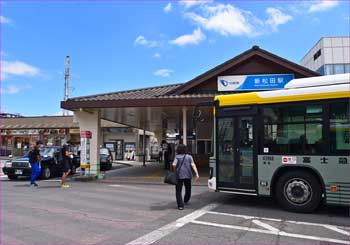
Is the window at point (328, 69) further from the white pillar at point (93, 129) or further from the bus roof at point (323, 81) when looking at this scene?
the bus roof at point (323, 81)

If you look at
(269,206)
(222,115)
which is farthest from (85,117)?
(269,206)

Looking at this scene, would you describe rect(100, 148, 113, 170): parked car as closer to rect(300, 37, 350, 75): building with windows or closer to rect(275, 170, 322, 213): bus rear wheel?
rect(275, 170, 322, 213): bus rear wheel

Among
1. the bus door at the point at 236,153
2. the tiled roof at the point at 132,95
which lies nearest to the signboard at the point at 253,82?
the tiled roof at the point at 132,95

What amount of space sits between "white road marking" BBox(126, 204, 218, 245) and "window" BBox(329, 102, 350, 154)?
11.1 ft

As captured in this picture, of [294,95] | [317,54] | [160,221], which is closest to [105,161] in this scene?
[160,221]

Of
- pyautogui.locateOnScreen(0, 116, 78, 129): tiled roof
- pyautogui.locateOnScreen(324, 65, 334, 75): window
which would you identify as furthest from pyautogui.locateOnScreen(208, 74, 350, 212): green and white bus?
pyautogui.locateOnScreen(324, 65, 334, 75): window

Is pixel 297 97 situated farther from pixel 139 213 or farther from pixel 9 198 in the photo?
pixel 9 198

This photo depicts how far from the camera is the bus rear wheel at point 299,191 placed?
26.8 ft

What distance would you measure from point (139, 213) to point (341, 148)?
479cm

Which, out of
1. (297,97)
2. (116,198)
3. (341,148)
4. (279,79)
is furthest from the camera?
(279,79)

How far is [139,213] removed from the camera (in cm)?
850

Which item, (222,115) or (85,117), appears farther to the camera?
(85,117)

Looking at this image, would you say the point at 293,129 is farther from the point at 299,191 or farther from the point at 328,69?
the point at 328,69

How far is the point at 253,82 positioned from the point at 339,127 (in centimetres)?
1092
